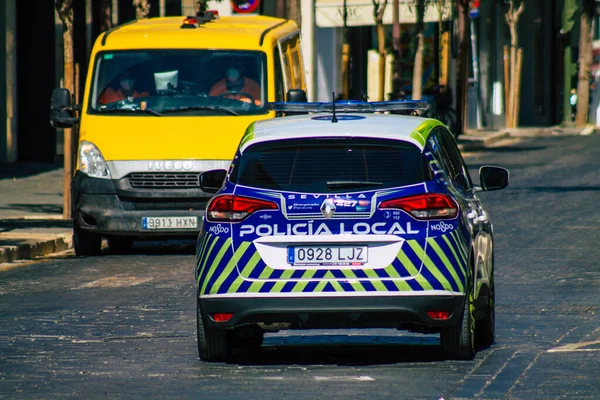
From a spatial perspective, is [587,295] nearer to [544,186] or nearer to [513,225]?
[513,225]

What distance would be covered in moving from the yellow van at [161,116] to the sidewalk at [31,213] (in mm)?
586

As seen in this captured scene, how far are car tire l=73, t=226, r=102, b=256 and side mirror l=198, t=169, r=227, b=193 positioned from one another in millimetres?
6275

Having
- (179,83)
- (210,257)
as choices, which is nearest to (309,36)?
(179,83)

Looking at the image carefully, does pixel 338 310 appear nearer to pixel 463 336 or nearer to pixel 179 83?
pixel 463 336

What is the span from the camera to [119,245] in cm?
1822

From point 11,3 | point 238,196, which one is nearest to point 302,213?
point 238,196

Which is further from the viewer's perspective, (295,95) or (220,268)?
(295,95)

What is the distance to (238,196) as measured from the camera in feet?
31.2

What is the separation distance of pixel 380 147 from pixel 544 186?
664 inches

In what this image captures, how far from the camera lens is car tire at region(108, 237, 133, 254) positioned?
59.4 ft

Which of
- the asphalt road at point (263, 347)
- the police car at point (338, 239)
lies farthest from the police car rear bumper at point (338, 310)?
the asphalt road at point (263, 347)

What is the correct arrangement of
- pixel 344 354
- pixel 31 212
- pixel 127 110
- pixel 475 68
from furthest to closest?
1. pixel 475 68
2. pixel 31 212
3. pixel 127 110
4. pixel 344 354

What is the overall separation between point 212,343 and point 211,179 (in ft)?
5.01

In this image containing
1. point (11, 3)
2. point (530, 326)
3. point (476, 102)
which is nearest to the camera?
point (530, 326)
